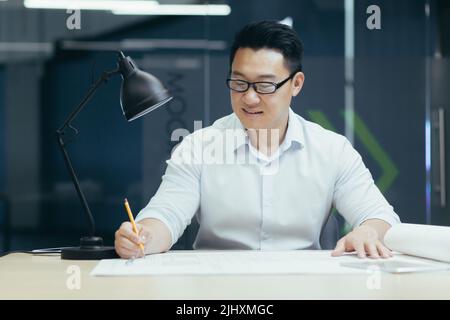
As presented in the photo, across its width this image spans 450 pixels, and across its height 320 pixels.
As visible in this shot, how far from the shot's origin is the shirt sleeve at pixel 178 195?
1.85 metres

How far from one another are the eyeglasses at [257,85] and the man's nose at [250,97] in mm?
11

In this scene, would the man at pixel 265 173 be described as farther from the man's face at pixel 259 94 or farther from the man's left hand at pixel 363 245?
the man's left hand at pixel 363 245

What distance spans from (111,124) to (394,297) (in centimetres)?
319

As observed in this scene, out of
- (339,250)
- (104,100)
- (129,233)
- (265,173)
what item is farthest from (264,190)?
(104,100)

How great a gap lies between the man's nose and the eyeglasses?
0.4 inches

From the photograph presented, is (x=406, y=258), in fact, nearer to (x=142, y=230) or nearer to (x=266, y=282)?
(x=266, y=282)

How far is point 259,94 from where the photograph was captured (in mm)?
2027

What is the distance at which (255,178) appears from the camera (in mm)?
2029

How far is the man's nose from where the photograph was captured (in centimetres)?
200

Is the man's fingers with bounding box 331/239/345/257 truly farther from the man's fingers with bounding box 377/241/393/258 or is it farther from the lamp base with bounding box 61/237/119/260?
the lamp base with bounding box 61/237/119/260

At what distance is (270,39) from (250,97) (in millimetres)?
207

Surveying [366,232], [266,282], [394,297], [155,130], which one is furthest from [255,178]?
[155,130]

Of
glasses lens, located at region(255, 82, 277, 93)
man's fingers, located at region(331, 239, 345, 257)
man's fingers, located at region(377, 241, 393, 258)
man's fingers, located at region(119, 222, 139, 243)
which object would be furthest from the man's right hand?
glasses lens, located at region(255, 82, 277, 93)

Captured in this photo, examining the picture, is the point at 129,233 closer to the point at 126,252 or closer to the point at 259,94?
the point at 126,252
